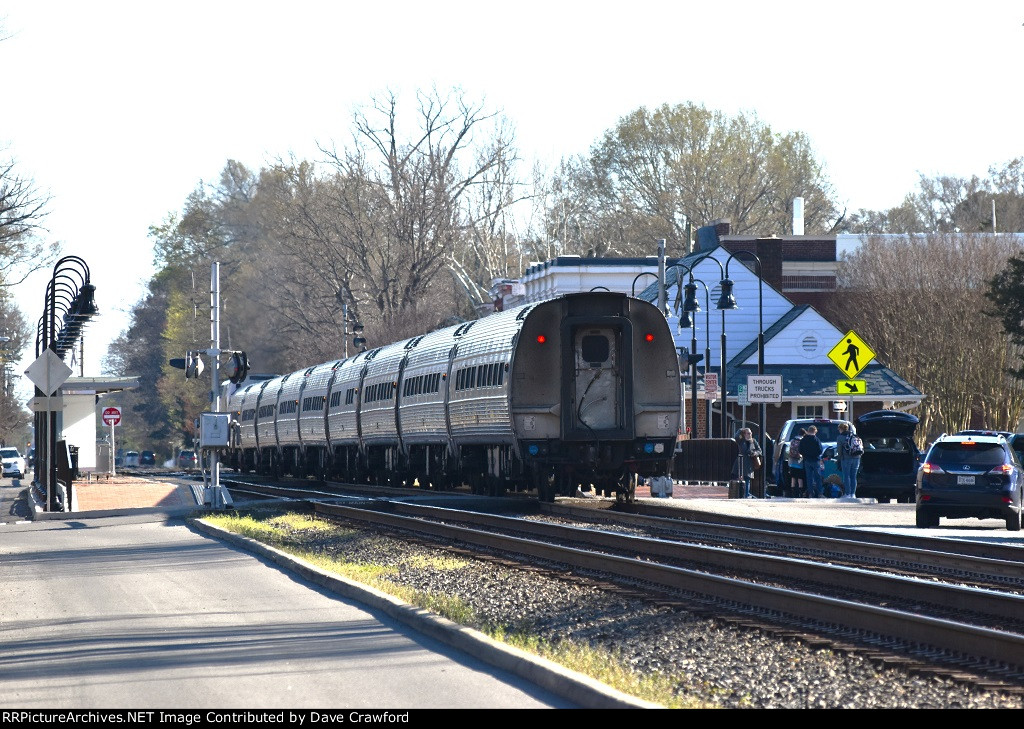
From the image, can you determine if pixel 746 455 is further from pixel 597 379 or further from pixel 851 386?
pixel 597 379

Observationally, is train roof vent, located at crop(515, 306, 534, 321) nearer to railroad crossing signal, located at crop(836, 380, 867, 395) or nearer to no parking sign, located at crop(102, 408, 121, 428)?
railroad crossing signal, located at crop(836, 380, 867, 395)

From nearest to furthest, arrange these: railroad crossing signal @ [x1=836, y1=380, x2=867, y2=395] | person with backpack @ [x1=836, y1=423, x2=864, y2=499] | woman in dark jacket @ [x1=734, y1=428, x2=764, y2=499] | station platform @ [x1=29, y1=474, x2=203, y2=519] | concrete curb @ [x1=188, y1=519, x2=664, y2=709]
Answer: concrete curb @ [x1=188, y1=519, x2=664, y2=709] → station platform @ [x1=29, y1=474, x2=203, y2=519] → person with backpack @ [x1=836, y1=423, x2=864, y2=499] → railroad crossing signal @ [x1=836, y1=380, x2=867, y2=395] → woman in dark jacket @ [x1=734, y1=428, x2=764, y2=499]

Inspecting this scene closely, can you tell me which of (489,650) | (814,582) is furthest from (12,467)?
(489,650)

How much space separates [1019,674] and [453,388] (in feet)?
76.1

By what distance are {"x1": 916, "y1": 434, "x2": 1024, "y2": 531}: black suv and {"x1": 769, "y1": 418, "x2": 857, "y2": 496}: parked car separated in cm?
1126

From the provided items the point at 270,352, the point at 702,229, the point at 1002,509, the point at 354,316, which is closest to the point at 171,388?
the point at 270,352

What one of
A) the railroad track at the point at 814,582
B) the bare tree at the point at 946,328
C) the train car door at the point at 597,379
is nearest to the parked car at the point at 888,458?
the train car door at the point at 597,379

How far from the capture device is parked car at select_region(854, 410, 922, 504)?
1326 inches

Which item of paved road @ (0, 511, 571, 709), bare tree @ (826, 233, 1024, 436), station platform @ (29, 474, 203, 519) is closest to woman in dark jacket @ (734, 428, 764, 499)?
station platform @ (29, 474, 203, 519)

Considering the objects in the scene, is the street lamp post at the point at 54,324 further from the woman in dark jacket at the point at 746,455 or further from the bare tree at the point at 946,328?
the bare tree at the point at 946,328

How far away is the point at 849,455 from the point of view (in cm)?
3300

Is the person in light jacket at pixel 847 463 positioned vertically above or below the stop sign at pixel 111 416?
below

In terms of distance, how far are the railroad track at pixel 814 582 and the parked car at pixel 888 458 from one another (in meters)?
9.42

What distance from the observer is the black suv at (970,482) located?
24.8 meters
